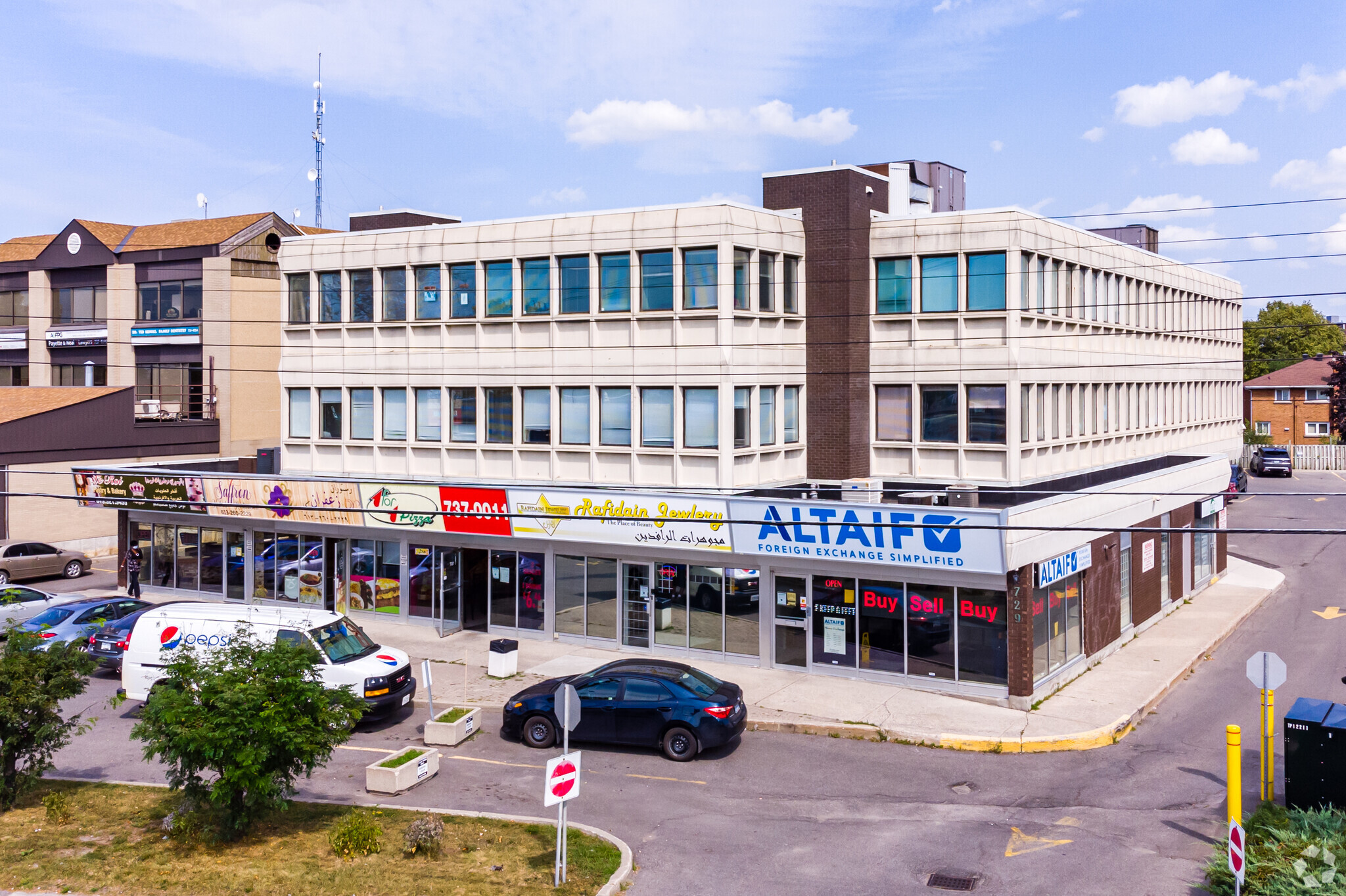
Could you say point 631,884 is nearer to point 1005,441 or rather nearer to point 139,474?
point 1005,441

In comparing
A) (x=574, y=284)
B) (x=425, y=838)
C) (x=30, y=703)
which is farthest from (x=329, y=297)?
(x=425, y=838)

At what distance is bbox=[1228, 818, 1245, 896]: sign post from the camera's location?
12.9 metres

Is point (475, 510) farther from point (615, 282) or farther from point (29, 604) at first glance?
point (29, 604)

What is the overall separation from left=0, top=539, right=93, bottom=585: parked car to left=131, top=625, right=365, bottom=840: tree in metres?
27.3

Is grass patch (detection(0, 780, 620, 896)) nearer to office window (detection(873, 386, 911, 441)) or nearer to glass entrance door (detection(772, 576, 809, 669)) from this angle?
glass entrance door (detection(772, 576, 809, 669))

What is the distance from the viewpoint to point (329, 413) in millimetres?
33750

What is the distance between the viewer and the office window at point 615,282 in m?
28.4

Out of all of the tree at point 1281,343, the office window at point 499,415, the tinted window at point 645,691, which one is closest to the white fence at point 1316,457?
the tree at point 1281,343

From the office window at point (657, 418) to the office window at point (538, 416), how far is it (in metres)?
2.91

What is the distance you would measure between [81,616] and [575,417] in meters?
13.6

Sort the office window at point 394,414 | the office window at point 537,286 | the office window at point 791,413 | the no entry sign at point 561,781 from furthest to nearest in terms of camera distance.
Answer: the office window at point 394,414 < the office window at point 537,286 < the office window at point 791,413 < the no entry sign at point 561,781

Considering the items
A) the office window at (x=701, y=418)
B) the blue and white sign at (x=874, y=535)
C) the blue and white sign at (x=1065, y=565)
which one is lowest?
the blue and white sign at (x=1065, y=565)

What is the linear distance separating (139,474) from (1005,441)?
86.8 ft

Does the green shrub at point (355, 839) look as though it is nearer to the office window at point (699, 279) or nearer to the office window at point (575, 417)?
the office window at point (575, 417)
